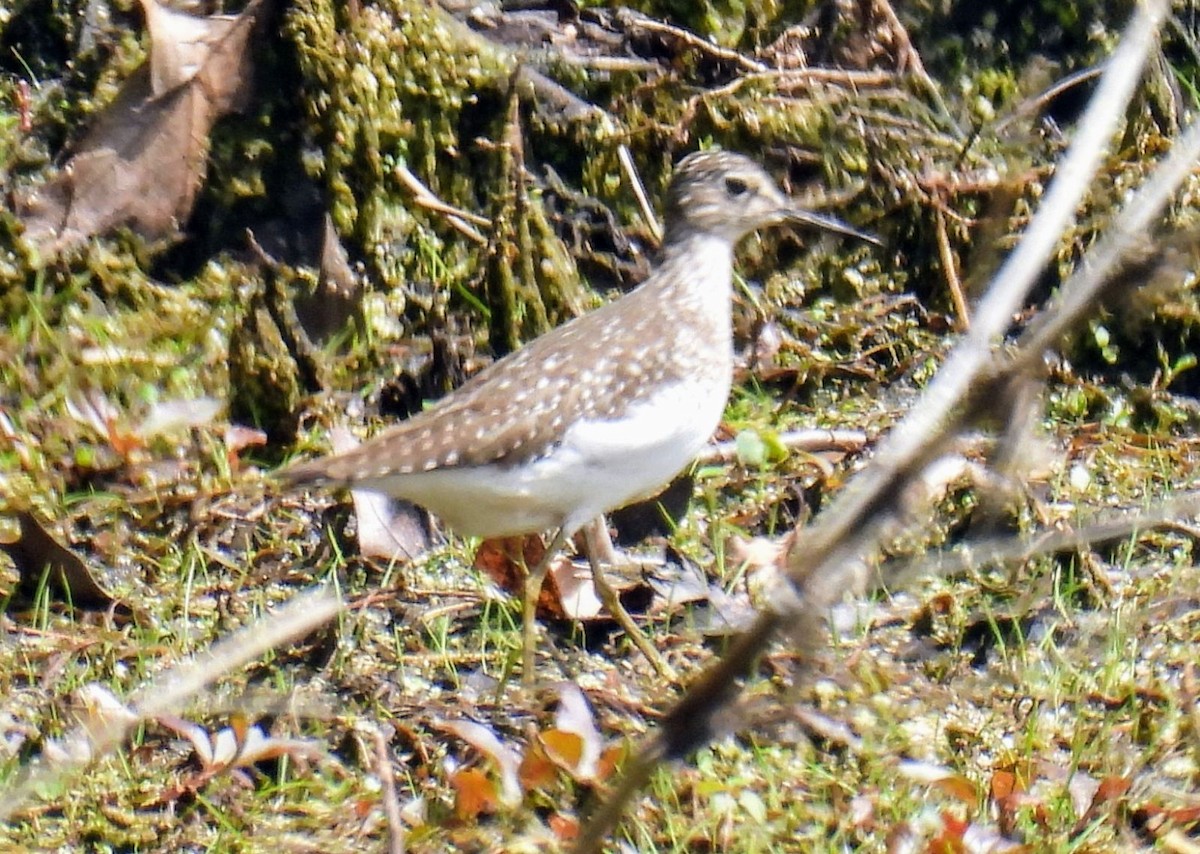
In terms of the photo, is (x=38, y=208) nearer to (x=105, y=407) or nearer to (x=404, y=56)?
(x=105, y=407)

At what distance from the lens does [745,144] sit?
6137 mm

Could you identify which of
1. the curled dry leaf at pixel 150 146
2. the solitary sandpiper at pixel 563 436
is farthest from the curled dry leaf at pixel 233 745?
the curled dry leaf at pixel 150 146

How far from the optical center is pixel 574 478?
4.51 m

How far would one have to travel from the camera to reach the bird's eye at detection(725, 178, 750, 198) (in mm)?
5391

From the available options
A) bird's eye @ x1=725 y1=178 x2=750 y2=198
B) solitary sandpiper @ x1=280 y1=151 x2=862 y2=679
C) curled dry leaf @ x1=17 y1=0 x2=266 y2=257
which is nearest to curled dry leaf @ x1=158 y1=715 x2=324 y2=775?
solitary sandpiper @ x1=280 y1=151 x2=862 y2=679

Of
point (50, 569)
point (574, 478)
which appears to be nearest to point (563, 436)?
point (574, 478)

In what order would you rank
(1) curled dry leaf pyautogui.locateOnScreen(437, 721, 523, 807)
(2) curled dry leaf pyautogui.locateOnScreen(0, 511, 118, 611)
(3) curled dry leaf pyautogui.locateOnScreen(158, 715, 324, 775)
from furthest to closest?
(2) curled dry leaf pyautogui.locateOnScreen(0, 511, 118, 611) → (3) curled dry leaf pyautogui.locateOnScreen(158, 715, 324, 775) → (1) curled dry leaf pyautogui.locateOnScreen(437, 721, 523, 807)

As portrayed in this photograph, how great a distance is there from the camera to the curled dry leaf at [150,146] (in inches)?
217

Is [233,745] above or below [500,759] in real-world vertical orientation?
below

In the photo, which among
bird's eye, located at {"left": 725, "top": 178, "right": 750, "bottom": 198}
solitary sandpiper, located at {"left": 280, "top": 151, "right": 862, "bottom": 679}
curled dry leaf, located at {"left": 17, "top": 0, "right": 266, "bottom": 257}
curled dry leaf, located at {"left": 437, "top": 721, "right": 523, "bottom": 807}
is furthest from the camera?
curled dry leaf, located at {"left": 17, "top": 0, "right": 266, "bottom": 257}

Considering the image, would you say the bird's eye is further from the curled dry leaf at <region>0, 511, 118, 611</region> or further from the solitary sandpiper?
the curled dry leaf at <region>0, 511, 118, 611</region>

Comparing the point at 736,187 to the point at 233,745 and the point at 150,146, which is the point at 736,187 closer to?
the point at 150,146

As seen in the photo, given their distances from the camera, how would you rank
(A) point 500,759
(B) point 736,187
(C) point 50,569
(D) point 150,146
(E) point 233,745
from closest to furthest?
(A) point 500,759
(E) point 233,745
(C) point 50,569
(B) point 736,187
(D) point 150,146

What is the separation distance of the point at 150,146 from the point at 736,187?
1825 mm
